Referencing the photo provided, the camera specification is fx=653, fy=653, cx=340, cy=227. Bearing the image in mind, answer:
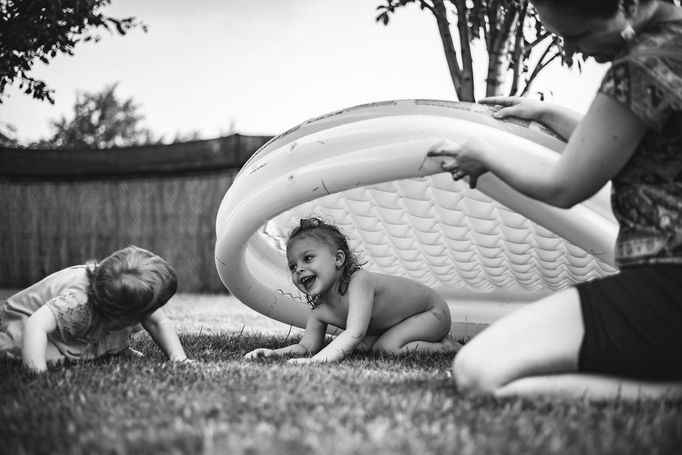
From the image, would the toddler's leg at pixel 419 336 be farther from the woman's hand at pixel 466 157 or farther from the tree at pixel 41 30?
the tree at pixel 41 30

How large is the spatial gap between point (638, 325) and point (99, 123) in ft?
87.5

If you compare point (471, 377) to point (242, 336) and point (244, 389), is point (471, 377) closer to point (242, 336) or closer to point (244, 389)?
point (244, 389)

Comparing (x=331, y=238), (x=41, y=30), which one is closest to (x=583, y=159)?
(x=331, y=238)

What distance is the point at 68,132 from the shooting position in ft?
80.9

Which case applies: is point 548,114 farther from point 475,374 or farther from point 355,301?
point 475,374

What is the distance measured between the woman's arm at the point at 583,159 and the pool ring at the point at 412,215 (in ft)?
1.67

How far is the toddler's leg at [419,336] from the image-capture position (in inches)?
108

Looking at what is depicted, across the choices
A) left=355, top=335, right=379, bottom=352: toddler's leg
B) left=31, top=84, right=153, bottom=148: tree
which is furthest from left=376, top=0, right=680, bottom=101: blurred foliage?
left=31, top=84, right=153, bottom=148: tree

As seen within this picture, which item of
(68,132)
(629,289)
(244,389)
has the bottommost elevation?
(244,389)

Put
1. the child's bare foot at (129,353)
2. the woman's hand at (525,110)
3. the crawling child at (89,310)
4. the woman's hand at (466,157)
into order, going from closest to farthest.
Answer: the woman's hand at (466,157)
the crawling child at (89,310)
the woman's hand at (525,110)
the child's bare foot at (129,353)

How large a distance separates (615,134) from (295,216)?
1.92 m

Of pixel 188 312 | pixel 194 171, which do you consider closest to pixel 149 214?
pixel 194 171

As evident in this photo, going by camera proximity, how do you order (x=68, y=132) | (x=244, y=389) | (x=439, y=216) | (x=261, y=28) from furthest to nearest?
1. (x=68, y=132)
2. (x=261, y=28)
3. (x=439, y=216)
4. (x=244, y=389)

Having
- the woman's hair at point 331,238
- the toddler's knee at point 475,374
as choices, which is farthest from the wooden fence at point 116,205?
the toddler's knee at point 475,374
